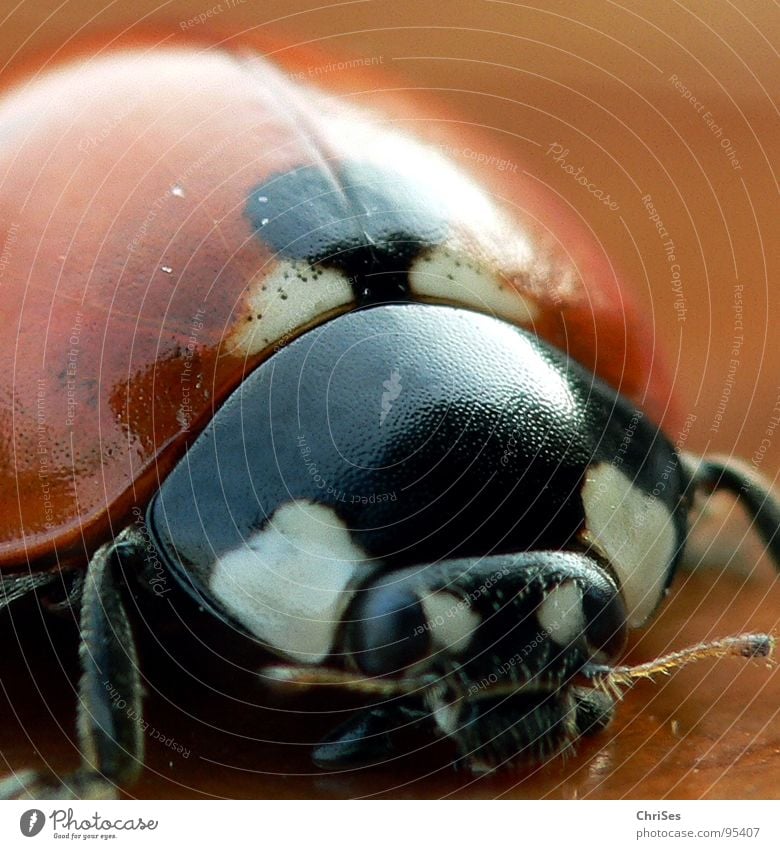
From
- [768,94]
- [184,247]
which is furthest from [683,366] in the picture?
[184,247]

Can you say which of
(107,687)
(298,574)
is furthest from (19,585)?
(298,574)

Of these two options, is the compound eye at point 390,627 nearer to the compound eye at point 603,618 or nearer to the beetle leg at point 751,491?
the compound eye at point 603,618

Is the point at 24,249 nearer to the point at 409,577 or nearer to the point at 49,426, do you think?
the point at 49,426

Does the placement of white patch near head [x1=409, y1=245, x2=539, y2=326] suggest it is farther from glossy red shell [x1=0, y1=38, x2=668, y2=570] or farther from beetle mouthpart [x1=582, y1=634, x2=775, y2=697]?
beetle mouthpart [x1=582, y1=634, x2=775, y2=697]

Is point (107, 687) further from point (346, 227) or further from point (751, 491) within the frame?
point (751, 491)

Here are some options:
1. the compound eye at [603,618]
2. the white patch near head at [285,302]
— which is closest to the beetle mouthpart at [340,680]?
the compound eye at [603,618]

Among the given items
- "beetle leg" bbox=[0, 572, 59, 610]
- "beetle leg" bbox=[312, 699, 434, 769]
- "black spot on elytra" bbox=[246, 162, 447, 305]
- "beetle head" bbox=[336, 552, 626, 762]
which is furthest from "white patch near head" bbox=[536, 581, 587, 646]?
"beetle leg" bbox=[0, 572, 59, 610]

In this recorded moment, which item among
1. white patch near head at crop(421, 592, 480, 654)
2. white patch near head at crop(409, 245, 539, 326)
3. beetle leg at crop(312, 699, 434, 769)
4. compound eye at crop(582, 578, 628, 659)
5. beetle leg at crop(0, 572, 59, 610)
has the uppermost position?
white patch near head at crop(409, 245, 539, 326)
